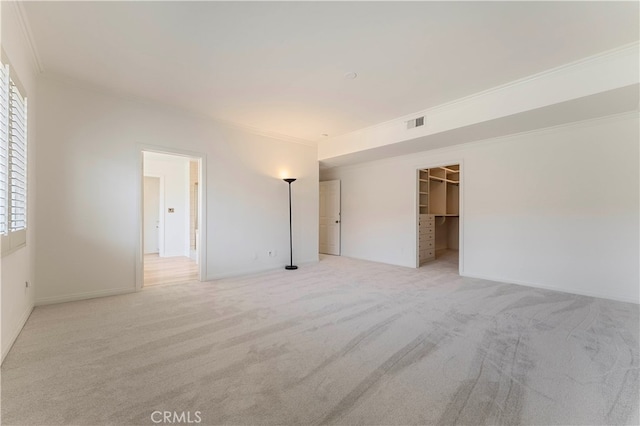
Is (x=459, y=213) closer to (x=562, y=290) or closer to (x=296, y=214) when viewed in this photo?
(x=562, y=290)

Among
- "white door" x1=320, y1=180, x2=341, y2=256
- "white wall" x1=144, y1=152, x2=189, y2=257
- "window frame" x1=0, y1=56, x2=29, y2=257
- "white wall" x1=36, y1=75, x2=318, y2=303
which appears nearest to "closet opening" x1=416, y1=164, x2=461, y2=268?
"white door" x1=320, y1=180, x2=341, y2=256

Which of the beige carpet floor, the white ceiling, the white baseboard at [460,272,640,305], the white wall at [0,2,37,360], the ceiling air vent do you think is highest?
the white ceiling

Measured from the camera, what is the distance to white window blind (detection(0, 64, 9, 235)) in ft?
6.50

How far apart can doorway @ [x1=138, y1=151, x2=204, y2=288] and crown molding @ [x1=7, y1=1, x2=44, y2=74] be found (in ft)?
12.1

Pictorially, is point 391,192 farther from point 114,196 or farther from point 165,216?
point 165,216

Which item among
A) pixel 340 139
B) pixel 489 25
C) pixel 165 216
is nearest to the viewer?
pixel 489 25

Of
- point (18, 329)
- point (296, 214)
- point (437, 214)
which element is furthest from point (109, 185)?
point (437, 214)

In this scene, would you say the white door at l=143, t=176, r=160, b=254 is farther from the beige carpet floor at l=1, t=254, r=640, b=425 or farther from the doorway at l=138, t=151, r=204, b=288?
the beige carpet floor at l=1, t=254, r=640, b=425

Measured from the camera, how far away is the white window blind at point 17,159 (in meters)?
2.21

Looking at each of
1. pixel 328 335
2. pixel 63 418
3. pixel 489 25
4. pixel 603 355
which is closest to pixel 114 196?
pixel 63 418

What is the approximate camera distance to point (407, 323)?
2.75 metres

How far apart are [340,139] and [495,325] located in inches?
166

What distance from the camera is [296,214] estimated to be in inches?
229

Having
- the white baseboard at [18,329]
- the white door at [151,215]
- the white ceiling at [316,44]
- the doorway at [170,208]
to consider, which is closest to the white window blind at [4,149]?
the white ceiling at [316,44]
